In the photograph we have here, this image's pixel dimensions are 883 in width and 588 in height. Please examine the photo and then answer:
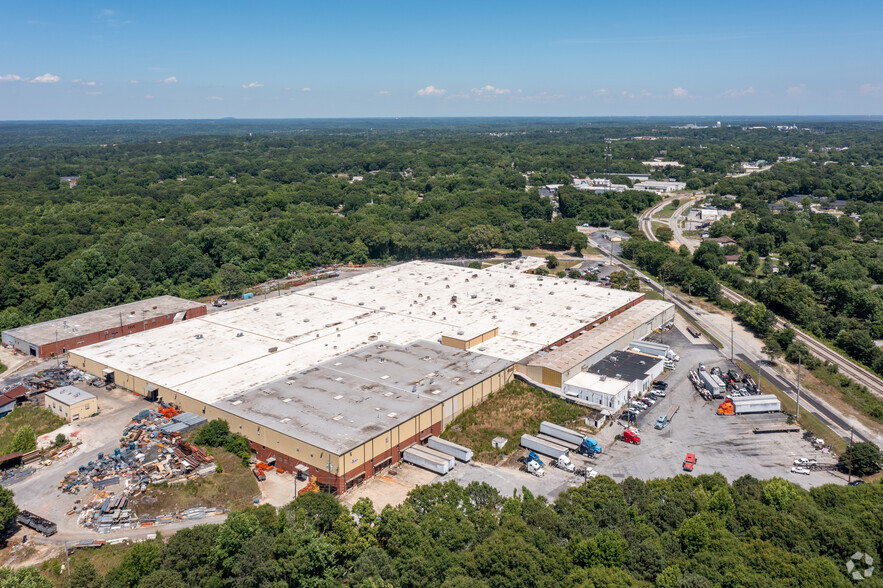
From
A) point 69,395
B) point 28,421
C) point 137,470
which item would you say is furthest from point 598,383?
point 28,421

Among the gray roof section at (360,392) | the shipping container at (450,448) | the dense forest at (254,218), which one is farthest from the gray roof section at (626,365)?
the dense forest at (254,218)

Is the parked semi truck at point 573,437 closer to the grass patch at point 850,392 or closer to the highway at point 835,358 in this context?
the grass patch at point 850,392

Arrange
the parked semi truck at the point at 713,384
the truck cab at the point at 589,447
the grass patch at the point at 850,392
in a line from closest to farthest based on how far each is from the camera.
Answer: the truck cab at the point at 589,447 → the grass patch at the point at 850,392 → the parked semi truck at the point at 713,384

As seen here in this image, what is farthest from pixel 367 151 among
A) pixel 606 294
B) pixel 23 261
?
pixel 606 294

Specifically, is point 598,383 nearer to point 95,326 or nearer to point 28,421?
point 28,421

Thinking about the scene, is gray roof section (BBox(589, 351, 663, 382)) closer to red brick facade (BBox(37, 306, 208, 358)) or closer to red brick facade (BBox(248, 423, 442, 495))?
red brick facade (BBox(248, 423, 442, 495))

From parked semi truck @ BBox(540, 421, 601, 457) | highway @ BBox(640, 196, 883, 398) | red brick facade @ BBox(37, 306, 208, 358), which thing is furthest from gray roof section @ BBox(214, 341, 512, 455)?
highway @ BBox(640, 196, 883, 398)

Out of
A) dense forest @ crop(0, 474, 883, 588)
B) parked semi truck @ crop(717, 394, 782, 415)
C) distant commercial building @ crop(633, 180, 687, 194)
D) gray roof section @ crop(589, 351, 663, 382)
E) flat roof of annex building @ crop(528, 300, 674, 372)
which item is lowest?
parked semi truck @ crop(717, 394, 782, 415)
